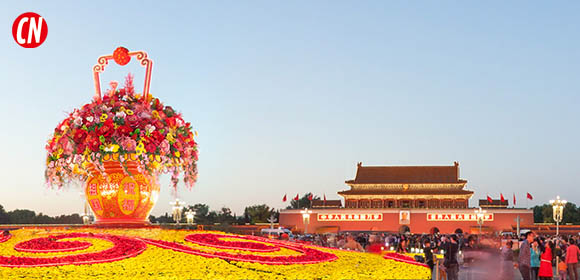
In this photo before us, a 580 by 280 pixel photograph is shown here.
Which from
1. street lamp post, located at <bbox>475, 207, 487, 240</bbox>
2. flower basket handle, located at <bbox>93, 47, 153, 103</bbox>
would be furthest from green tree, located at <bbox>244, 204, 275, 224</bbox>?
flower basket handle, located at <bbox>93, 47, 153, 103</bbox>

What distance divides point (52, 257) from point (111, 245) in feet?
2.34

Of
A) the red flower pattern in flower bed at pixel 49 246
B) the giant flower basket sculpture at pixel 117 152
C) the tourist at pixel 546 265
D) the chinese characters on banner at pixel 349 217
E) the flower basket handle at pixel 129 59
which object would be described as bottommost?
the tourist at pixel 546 265

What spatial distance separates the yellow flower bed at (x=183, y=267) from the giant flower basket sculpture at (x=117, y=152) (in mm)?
486

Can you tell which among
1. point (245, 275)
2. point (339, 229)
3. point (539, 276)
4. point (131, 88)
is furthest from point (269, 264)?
point (339, 229)

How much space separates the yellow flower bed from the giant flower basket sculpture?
49 centimetres

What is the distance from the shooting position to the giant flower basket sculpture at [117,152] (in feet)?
27.5

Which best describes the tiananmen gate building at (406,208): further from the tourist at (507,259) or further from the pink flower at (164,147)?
the pink flower at (164,147)

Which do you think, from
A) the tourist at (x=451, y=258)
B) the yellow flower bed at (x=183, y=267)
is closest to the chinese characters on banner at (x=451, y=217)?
the tourist at (x=451, y=258)

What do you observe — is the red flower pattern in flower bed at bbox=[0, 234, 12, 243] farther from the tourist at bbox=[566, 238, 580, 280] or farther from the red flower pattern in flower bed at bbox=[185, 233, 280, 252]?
the tourist at bbox=[566, 238, 580, 280]

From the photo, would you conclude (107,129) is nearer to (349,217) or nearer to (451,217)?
(349,217)

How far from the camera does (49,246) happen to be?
6.99 meters

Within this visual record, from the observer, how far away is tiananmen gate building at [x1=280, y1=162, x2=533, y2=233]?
6494cm

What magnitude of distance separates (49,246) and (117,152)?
170 centimetres

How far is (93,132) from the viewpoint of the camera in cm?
841
